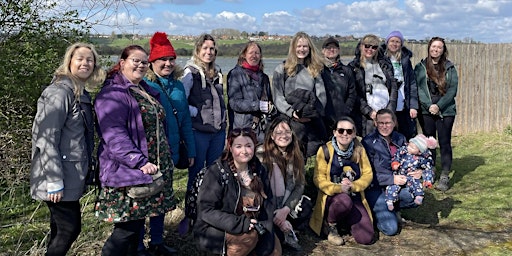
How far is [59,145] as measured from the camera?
3.28m

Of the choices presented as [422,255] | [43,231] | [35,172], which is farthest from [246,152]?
[43,231]

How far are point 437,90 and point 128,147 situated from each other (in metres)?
4.42

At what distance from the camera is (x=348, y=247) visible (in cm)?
474

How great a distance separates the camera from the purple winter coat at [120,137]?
3.33m

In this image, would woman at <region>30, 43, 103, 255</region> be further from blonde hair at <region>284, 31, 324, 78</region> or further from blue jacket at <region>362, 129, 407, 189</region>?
blue jacket at <region>362, 129, 407, 189</region>

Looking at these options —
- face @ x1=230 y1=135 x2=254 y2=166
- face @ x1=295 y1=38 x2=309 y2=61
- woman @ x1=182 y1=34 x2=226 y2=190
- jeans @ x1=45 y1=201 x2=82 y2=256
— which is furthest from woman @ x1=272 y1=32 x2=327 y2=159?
jeans @ x1=45 y1=201 x2=82 y2=256

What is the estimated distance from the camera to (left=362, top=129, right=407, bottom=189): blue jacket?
16.7 ft

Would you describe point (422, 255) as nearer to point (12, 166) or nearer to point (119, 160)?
point (119, 160)

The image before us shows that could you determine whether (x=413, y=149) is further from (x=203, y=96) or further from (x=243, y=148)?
(x=203, y=96)

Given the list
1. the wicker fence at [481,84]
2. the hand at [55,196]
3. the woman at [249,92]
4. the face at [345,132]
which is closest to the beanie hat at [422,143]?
the face at [345,132]

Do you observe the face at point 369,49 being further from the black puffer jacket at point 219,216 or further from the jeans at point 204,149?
the black puffer jacket at point 219,216

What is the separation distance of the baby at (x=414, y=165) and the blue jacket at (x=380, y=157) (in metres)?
0.07

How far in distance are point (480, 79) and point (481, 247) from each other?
699 cm

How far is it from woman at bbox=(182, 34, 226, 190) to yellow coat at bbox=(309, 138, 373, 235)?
107 cm
